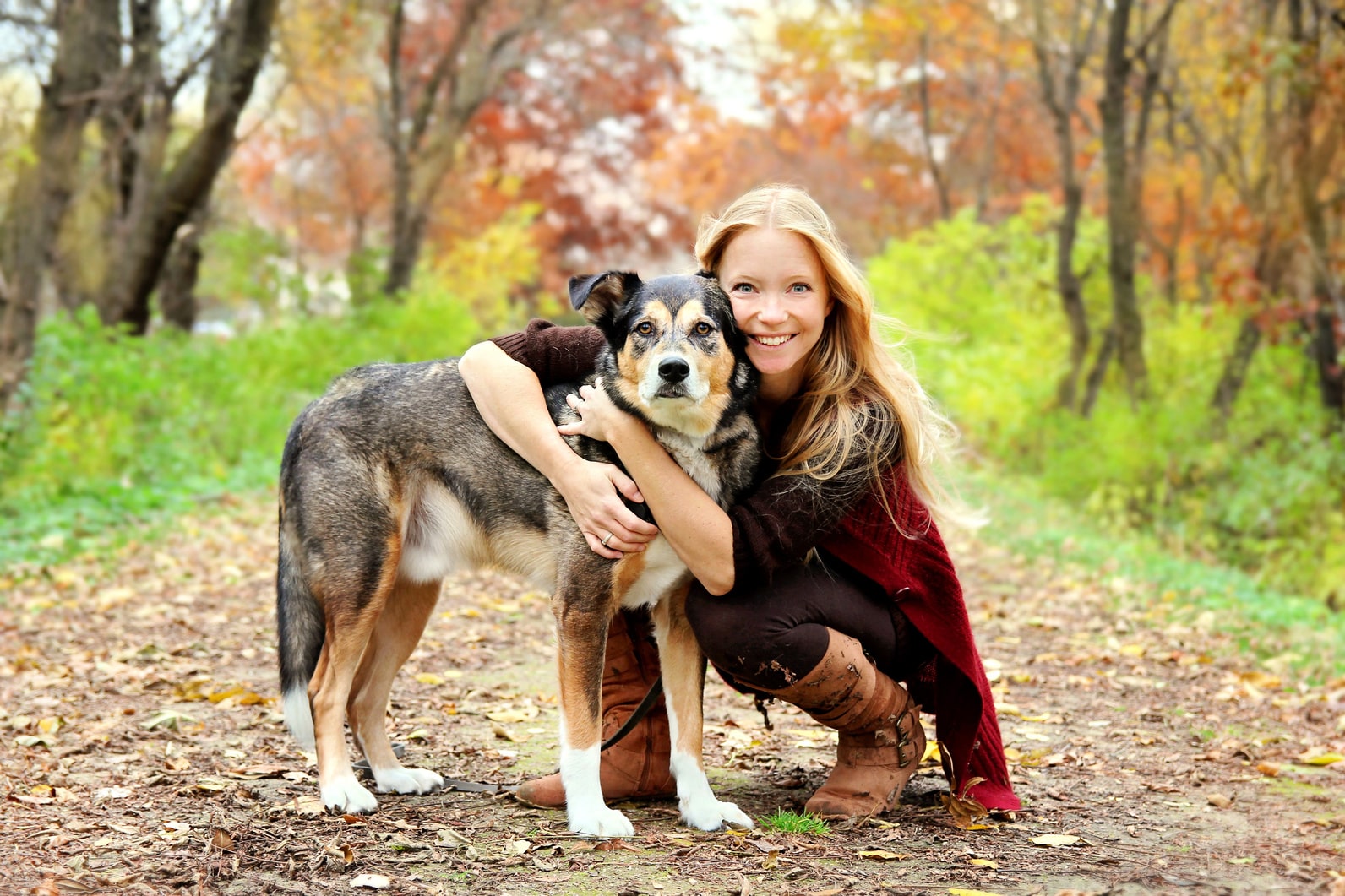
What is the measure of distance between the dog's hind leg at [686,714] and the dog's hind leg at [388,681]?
833 mm

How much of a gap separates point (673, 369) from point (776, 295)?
1.71ft

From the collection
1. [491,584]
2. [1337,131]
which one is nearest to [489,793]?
[491,584]

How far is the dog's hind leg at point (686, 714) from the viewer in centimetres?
338

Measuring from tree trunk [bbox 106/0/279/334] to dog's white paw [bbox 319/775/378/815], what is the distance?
8.51 metres

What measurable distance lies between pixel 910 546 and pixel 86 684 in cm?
350

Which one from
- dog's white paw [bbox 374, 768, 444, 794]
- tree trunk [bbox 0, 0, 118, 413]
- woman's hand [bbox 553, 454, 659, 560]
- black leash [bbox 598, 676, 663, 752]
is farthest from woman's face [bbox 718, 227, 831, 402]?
tree trunk [bbox 0, 0, 118, 413]

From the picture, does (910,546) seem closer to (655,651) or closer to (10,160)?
(655,651)

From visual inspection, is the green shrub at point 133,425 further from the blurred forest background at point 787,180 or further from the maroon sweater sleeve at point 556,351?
the maroon sweater sleeve at point 556,351

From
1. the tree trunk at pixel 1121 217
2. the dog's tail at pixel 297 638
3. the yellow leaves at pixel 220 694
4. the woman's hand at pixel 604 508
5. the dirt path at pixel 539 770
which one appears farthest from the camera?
the tree trunk at pixel 1121 217

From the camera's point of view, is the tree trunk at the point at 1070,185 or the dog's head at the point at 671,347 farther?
the tree trunk at the point at 1070,185

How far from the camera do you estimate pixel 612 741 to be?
363 cm

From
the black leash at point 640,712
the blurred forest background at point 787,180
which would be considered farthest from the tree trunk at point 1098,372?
the black leash at point 640,712

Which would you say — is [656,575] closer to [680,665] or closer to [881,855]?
[680,665]

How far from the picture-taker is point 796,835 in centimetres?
325
